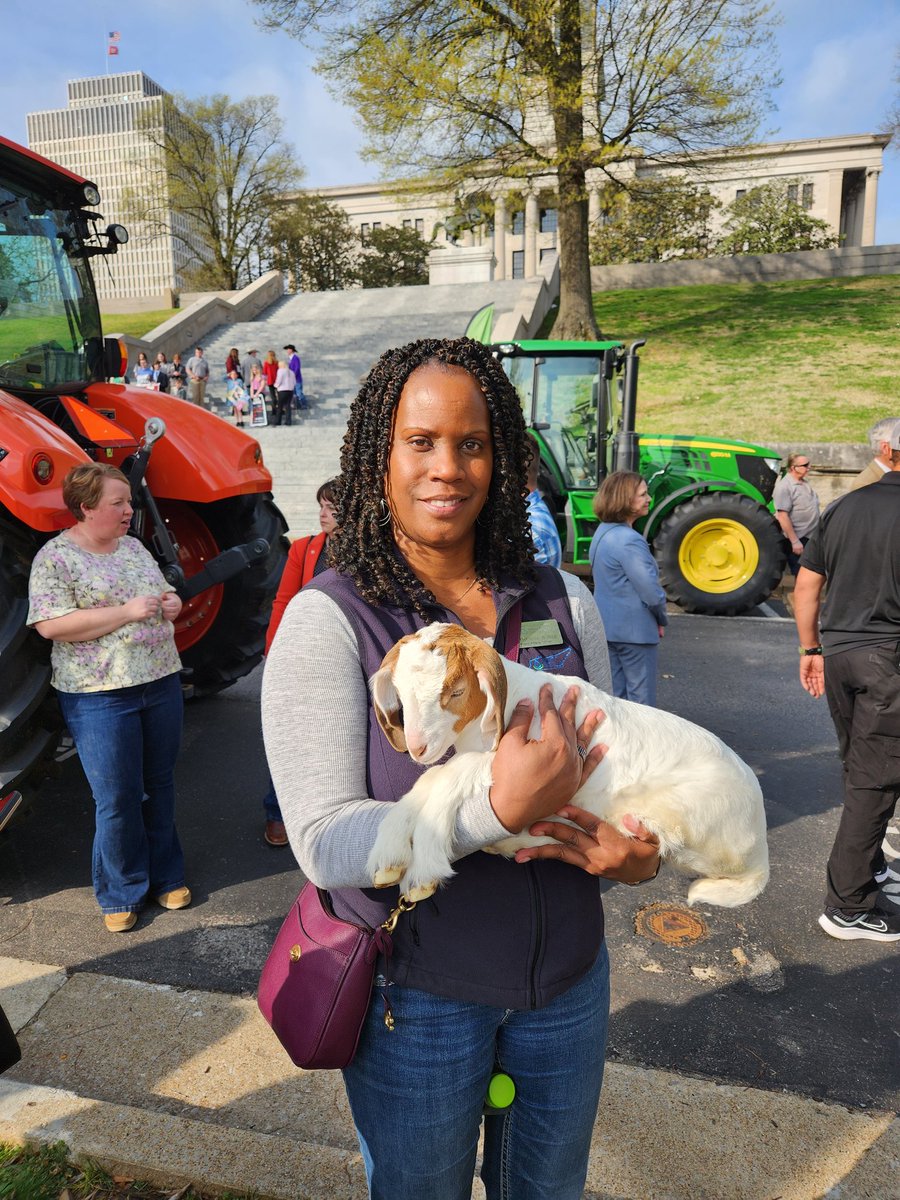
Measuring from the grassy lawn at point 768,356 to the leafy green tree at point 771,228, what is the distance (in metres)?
7.08

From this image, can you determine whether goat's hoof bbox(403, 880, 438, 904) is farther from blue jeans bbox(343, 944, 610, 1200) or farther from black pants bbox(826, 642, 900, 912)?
black pants bbox(826, 642, 900, 912)

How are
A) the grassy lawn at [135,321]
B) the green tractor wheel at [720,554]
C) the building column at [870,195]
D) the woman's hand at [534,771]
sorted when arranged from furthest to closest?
the building column at [870,195] < the grassy lawn at [135,321] < the green tractor wheel at [720,554] < the woman's hand at [534,771]

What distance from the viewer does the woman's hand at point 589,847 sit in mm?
1291

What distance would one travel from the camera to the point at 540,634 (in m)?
1.44

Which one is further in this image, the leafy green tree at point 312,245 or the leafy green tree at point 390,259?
the leafy green tree at point 390,259

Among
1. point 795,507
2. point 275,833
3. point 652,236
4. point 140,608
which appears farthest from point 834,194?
point 140,608

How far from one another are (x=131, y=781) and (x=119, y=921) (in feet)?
1.99

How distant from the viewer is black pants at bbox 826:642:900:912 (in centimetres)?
324

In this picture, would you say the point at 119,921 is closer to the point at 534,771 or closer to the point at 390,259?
the point at 534,771

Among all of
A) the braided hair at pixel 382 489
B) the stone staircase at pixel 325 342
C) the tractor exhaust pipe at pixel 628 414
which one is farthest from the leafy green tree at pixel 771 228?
the braided hair at pixel 382 489

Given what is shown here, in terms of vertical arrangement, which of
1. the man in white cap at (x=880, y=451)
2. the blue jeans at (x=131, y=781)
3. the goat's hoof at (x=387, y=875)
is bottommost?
the blue jeans at (x=131, y=781)

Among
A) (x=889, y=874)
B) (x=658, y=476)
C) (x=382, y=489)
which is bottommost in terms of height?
(x=889, y=874)

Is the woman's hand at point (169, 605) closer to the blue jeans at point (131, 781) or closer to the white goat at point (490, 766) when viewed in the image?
the blue jeans at point (131, 781)

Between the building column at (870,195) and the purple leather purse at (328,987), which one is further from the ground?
the building column at (870,195)
